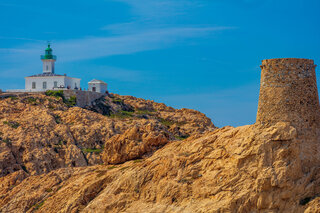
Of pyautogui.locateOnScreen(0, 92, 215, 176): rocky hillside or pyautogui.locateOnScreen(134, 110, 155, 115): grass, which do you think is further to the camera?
pyautogui.locateOnScreen(134, 110, 155, 115): grass

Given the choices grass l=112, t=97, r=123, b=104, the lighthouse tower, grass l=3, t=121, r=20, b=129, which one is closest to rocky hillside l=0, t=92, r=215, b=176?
grass l=3, t=121, r=20, b=129

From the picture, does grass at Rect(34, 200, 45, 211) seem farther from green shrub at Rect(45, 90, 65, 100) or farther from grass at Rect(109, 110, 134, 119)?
green shrub at Rect(45, 90, 65, 100)

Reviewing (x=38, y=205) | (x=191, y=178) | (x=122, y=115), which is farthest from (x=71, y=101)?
(x=191, y=178)

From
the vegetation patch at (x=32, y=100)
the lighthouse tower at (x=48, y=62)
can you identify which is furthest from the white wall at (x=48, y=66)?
the vegetation patch at (x=32, y=100)

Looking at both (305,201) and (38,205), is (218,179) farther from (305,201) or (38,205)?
(38,205)

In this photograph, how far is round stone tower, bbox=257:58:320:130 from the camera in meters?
34.1

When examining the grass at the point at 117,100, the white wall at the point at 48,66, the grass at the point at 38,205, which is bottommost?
the grass at the point at 38,205

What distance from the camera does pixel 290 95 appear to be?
3425 centimetres

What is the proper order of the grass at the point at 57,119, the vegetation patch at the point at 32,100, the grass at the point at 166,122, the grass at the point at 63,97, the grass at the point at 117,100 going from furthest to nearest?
the grass at the point at 117,100 → the grass at the point at 63,97 → the grass at the point at 166,122 → the vegetation patch at the point at 32,100 → the grass at the point at 57,119

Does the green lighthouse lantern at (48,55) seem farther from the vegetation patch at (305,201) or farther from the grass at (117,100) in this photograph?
the vegetation patch at (305,201)

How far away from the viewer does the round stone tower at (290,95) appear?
34.1 m

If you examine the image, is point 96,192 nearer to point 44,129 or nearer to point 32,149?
point 32,149

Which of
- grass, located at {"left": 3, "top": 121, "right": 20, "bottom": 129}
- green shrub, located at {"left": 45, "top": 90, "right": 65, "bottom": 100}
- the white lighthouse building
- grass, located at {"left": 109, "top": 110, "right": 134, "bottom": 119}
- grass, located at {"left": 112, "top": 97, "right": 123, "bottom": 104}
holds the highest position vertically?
the white lighthouse building

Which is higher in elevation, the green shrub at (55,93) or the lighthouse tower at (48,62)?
the lighthouse tower at (48,62)
